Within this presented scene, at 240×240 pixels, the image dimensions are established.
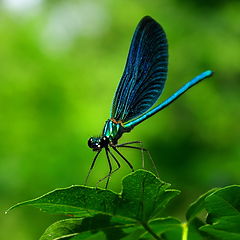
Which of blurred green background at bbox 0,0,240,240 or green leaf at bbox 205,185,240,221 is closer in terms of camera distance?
green leaf at bbox 205,185,240,221

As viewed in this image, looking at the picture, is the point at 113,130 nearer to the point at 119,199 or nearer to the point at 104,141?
the point at 104,141

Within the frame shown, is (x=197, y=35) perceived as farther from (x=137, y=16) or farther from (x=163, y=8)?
(x=137, y=16)

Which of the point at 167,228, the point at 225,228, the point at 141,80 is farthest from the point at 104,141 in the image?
the point at 225,228

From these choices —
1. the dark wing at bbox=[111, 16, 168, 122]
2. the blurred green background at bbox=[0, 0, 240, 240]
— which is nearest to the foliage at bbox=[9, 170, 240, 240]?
the dark wing at bbox=[111, 16, 168, 122]

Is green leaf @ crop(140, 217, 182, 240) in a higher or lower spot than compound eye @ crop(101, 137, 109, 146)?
lower

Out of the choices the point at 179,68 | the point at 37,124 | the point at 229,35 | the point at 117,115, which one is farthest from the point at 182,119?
the point at 117,115

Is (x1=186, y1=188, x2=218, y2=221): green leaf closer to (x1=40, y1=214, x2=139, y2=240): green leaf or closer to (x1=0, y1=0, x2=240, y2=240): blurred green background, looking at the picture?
(x1=40, y1=214, x2=139, y2=240): green leaf

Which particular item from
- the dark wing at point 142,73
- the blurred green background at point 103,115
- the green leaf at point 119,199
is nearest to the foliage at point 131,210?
the green leaf at point 119,199
